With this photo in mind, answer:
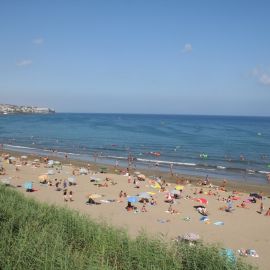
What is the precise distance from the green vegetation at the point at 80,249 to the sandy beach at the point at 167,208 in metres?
4.37

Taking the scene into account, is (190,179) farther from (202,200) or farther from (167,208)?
(167,208)

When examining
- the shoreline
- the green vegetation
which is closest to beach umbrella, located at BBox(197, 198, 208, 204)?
the shoreline

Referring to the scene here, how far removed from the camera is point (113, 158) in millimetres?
47781

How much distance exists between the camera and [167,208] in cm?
2320

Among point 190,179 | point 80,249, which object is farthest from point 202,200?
point 80,249

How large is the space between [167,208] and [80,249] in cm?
1362

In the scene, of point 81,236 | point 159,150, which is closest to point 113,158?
point 159,150

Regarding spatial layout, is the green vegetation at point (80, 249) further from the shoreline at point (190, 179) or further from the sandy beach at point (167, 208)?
the shoreline at point (190, 179)

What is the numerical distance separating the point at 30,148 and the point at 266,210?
4059 centimetres

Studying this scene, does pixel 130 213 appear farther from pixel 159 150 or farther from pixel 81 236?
pixel 159 150

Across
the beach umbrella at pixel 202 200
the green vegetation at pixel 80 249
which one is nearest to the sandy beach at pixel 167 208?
the beach umbrella at pixel 202 200

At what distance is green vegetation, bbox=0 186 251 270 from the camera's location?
27.4 feet

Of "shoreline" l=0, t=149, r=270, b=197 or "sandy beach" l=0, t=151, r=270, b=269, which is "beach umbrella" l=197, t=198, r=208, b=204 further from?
"shoreline" l=0, t=149, r=270, b=197

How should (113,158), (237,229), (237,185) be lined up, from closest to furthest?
(237,229) → (237,185) → (113,158)
